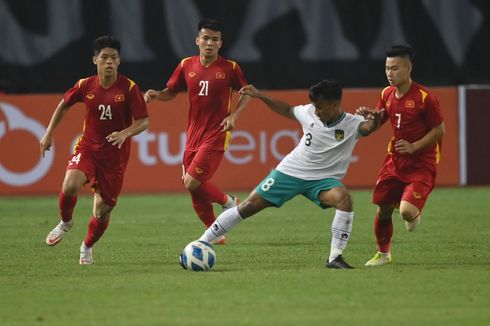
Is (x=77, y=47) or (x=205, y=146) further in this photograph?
(x=77, y=47)

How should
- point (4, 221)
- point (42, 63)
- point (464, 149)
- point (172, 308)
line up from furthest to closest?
point (42, 63) < point (464, 149) < point (4, 221) < point (172, 308)

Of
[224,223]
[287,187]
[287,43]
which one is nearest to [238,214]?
[224,223]

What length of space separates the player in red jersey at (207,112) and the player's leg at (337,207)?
292cm

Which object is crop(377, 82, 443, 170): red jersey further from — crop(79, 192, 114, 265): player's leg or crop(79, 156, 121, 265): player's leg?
crop(79, 192, 114, 265): player's leg

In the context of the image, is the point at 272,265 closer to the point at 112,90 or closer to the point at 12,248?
the point at 112,90

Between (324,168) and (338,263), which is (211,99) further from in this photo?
(338,263)

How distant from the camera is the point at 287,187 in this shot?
1002 centimetres

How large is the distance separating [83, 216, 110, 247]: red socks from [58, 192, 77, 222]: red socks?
0.30 meters

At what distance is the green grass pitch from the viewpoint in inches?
310

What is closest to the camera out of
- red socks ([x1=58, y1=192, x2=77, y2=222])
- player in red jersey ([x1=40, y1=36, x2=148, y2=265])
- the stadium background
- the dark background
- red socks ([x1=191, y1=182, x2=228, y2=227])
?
player in red jersey ([x1=40, y1=36, x2=148, y2=265])

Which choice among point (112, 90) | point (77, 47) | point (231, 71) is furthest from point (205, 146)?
point (77, 47)

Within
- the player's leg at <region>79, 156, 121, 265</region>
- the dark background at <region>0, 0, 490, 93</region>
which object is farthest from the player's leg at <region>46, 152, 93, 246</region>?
the dark background at <region>0, 0, 490, 93</region>

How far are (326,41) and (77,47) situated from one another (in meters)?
4.68

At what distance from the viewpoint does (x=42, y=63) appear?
856 inches
